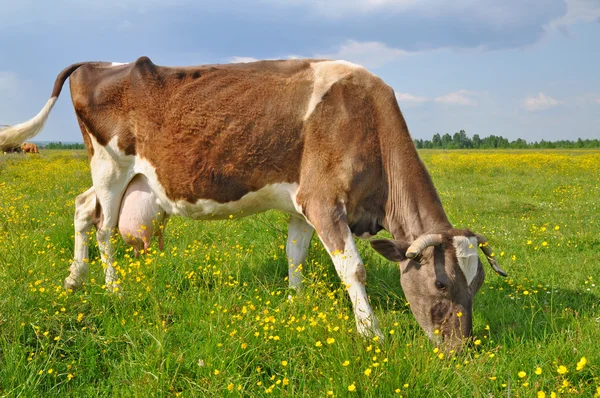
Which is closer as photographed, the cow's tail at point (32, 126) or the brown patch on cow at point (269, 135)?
the brown patch on cow at point (269, 135)

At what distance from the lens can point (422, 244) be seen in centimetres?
386

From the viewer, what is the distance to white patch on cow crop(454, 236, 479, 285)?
3.88 meters

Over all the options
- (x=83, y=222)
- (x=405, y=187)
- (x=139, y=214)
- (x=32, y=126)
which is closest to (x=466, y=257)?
(x=405, y=187)

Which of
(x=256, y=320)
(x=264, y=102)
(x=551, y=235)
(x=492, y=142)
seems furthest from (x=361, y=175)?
(x=492, y=142)

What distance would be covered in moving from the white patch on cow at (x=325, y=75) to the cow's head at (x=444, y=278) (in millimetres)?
1522

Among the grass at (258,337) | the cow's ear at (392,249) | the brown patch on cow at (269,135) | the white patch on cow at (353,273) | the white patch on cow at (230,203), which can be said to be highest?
the brown patch on cow at (269,135)

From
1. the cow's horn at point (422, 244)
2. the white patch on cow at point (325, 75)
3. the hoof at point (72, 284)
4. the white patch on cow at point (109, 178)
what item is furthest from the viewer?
the white patch on cow at point (109, 178)

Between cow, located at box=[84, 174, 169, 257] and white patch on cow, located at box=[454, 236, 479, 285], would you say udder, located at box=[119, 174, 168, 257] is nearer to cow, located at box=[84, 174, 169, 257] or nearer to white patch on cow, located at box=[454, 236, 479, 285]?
cow, located at box=[84, 174, 169, 257]

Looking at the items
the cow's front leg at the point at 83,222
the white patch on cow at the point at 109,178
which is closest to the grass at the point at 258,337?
the cow's front leg at the point at 83,222

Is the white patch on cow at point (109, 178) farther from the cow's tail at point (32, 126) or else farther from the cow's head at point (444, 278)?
the cow's head at point (444, 278)

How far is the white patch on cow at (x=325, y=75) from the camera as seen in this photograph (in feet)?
15.0

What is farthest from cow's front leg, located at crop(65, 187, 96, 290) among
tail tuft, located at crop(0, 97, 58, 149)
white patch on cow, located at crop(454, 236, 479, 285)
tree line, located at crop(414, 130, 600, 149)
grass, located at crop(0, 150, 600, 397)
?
tree line, located at crop(414, 130, 600, 149)

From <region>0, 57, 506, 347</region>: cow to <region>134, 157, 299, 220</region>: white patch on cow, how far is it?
0.04ft

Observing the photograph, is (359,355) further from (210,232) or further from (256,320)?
(210,232)
